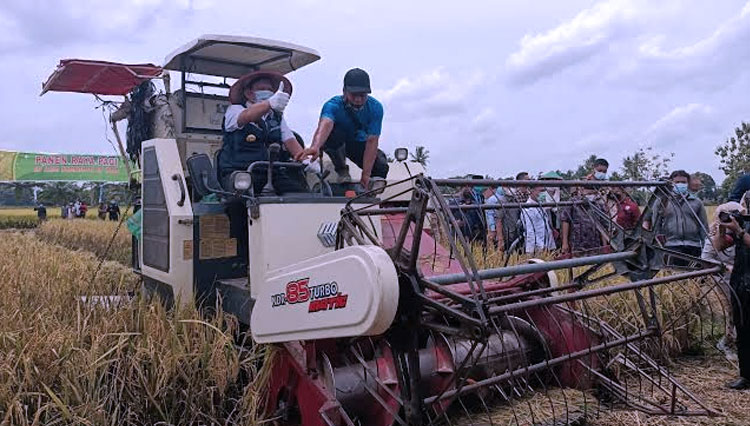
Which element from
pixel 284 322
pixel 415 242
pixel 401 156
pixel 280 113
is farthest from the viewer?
pixel 401 156

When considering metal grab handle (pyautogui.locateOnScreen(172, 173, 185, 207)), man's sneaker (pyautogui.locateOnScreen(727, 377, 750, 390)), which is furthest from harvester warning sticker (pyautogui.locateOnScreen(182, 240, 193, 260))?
man's sneaker (pyautogui.locateOnScreen(727, 377, 750, 390))

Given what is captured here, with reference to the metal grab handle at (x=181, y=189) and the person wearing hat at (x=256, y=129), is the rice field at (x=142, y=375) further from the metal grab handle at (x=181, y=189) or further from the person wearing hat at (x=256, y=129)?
the person wearing hat at (x=256, y=129)

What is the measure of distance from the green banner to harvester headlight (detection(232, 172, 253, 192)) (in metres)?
34.2

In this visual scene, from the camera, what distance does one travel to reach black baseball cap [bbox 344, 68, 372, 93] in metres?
4.48

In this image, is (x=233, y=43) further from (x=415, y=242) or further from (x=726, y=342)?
(x=726, y=342)

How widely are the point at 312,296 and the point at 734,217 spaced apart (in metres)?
3.06

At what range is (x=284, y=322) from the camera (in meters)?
3.01

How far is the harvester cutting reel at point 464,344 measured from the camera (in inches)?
104

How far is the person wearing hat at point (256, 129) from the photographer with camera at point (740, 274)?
290 cm

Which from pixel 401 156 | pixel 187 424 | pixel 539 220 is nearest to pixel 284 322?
pixel 187 424

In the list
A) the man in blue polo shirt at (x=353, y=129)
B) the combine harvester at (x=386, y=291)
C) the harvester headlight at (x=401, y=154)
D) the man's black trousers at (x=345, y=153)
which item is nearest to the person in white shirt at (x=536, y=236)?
the combine harvester at (x=386, y=291)

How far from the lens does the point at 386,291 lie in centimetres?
252

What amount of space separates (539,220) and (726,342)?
3052mm

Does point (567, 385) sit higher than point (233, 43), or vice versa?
point (233, 43)
